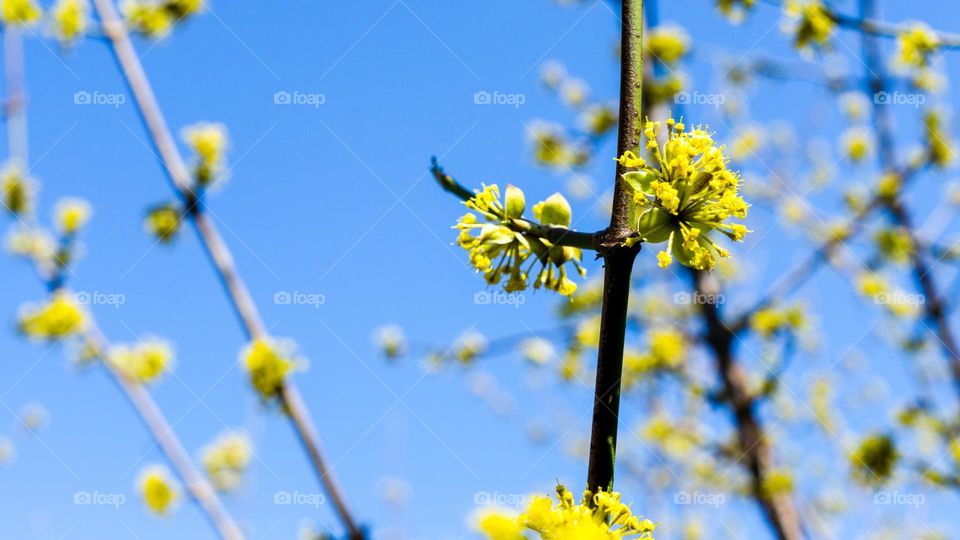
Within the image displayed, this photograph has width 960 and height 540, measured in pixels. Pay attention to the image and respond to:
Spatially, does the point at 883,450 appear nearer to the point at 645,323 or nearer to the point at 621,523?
the point at 645,323

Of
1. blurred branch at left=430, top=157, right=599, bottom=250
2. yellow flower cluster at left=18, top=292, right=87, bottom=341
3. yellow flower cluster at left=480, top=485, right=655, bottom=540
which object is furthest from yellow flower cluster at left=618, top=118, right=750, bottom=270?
yellow flower cluster at left=18, top=292, right=87, bottom=341

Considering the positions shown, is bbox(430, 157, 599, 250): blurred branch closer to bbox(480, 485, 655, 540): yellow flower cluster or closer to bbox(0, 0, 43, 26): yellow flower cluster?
bbox(480, 485, 655, 540): yellow flower cluster

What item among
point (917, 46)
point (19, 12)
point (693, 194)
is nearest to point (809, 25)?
point (917, 46)

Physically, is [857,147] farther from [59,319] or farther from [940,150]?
[59,319]

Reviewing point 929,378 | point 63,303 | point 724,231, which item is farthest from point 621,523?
point 929,378

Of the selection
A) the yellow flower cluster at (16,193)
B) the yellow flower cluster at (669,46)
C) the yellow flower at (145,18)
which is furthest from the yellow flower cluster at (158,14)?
the yellow flower cluster at (669,46)

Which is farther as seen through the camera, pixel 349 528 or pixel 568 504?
pixel 349 528
